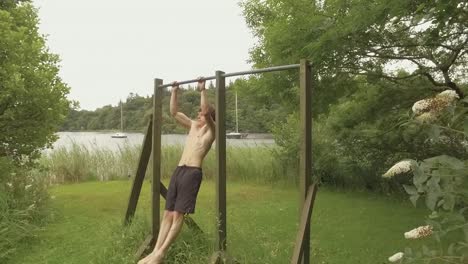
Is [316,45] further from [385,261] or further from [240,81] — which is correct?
[240,81]

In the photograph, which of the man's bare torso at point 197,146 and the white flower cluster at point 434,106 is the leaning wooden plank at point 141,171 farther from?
the white flower cluster at point 434,106

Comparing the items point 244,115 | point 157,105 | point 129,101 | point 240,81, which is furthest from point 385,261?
point 129,101

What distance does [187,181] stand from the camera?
15.5 feet

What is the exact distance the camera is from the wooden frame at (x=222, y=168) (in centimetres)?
388

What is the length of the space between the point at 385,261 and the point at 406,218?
2966 millimetres

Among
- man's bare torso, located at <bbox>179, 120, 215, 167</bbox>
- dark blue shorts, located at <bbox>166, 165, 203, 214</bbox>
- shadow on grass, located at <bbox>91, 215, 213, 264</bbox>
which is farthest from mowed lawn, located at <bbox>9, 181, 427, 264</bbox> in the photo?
man's bare torso, located at <bbox>179, 120, 215, 167</bbox>

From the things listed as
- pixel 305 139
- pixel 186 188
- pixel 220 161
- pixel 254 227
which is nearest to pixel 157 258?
pixel 186 188

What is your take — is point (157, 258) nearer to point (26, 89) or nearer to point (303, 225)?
point (303, 225)

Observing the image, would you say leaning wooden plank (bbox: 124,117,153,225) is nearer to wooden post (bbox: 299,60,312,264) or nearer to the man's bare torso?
the man's bare torso

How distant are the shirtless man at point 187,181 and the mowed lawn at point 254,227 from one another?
39 centimetres

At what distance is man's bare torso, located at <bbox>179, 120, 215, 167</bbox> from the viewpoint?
482cm

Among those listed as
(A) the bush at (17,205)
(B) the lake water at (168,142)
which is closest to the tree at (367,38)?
(A) the bush at (17,205)

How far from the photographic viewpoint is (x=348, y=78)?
25.9ft

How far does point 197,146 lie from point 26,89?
3.88m
